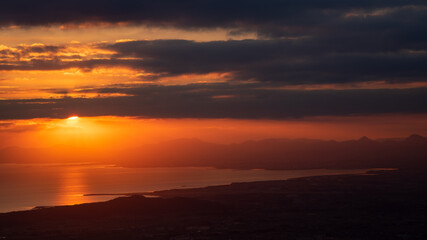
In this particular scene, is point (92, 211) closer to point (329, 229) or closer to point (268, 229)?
point (268, 229)

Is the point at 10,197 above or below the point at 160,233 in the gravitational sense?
above

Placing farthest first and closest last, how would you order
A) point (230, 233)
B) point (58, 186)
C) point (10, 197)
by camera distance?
point (58, 186), point (10, 197), point (230, 233)

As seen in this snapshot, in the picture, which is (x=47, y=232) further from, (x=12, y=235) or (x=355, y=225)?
(x=355, y=225)

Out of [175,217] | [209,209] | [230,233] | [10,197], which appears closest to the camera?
[230,233]

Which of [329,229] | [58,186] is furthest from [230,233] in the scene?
[58,186]

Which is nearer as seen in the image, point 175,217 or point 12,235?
point 12,235

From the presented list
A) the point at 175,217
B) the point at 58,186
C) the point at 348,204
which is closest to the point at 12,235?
the point at 175,217
